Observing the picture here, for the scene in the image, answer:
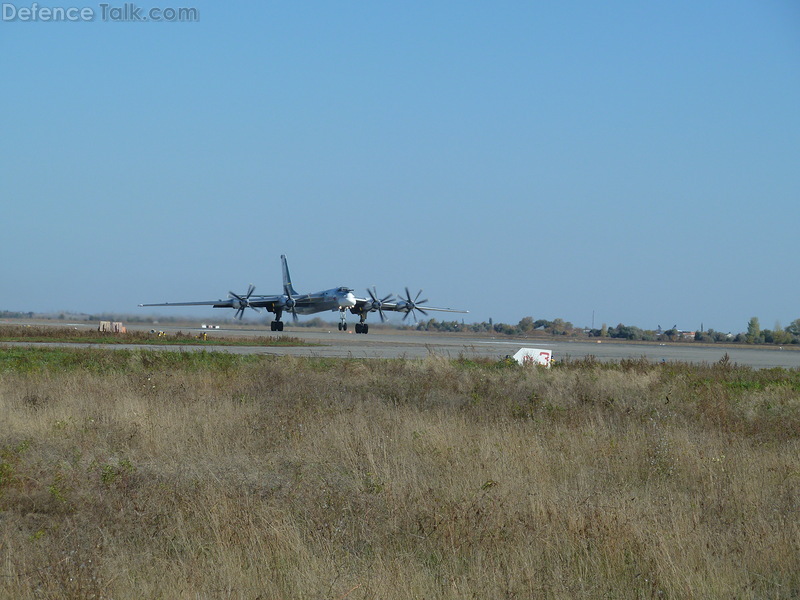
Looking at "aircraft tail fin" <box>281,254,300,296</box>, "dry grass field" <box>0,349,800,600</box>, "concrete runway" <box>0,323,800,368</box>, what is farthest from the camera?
"aircraft tail fin" <box>281,254,300,296</box>

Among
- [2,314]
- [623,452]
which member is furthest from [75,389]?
[2,314]

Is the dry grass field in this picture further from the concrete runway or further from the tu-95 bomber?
the tu-95 bomber

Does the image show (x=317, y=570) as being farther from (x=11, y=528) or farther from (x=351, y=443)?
(x=351, y=443)

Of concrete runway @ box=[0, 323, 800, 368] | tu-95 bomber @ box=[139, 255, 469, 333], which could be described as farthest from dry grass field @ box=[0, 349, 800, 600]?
tu-95 bomber @ box=[139, 255, 469, 333]

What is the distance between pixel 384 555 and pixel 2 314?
10979 centimetres

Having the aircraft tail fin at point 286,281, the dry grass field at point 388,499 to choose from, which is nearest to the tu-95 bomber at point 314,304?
the aircraft tail fin at point 286,281

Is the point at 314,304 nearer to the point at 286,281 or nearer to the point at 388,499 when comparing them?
the point at 286,281

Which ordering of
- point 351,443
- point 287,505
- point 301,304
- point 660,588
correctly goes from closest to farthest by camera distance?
point 660,588 < point 287,505 < point 351,443 < point 301,304

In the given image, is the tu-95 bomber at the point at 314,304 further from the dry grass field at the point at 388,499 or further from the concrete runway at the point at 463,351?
the dry grass field at the point at 388,499

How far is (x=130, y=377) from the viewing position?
1839 cm

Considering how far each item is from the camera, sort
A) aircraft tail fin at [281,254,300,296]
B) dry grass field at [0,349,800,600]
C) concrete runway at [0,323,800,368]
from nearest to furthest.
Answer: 1. dry grass field at [0,349,800,600]
2. concrete runway at [0,323,800,368]
3. aircraft tail fin at [281,254,300,296]

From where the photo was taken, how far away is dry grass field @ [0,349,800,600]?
539 centimetres

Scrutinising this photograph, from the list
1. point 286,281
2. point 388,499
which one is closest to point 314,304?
point 286,281

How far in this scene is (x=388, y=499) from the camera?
7.11 m
